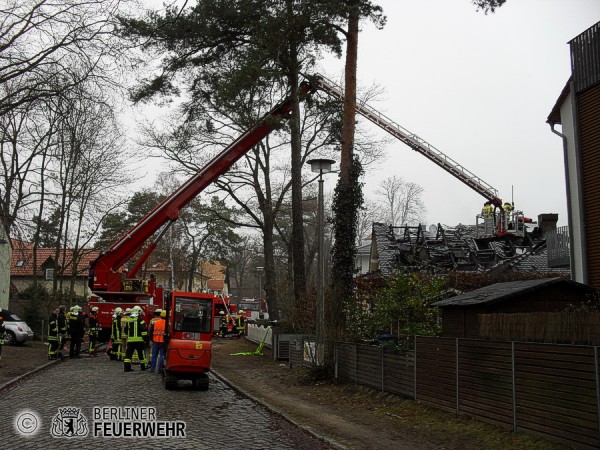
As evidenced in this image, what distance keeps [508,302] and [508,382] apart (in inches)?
116

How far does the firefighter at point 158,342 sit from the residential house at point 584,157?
1197 centimetres

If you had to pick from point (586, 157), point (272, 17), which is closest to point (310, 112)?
point (272, 17)

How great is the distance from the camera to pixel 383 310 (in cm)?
1599

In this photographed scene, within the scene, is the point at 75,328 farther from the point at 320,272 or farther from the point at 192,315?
the point at 320,272

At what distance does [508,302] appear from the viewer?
Answer: 40.5 ft

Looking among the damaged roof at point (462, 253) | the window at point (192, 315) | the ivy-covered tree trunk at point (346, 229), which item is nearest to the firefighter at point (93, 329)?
the window at point (192, 315)

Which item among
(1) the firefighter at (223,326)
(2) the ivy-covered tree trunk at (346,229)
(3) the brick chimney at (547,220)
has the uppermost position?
(3) the brick chimney at (547,220)

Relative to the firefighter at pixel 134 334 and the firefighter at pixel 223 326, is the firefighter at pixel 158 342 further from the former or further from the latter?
the firefighter at pixel 223 326

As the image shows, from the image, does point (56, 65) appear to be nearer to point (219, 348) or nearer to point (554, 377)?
point (554, 377)

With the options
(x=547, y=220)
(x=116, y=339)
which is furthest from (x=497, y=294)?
(x=547, y=220)

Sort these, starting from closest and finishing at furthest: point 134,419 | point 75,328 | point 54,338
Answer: point 134,419 → point 54,338 → point 75,328

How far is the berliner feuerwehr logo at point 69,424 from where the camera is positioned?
10248 mm

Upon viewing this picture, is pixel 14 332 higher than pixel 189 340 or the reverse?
the reverse

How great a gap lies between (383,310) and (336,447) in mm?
6761
